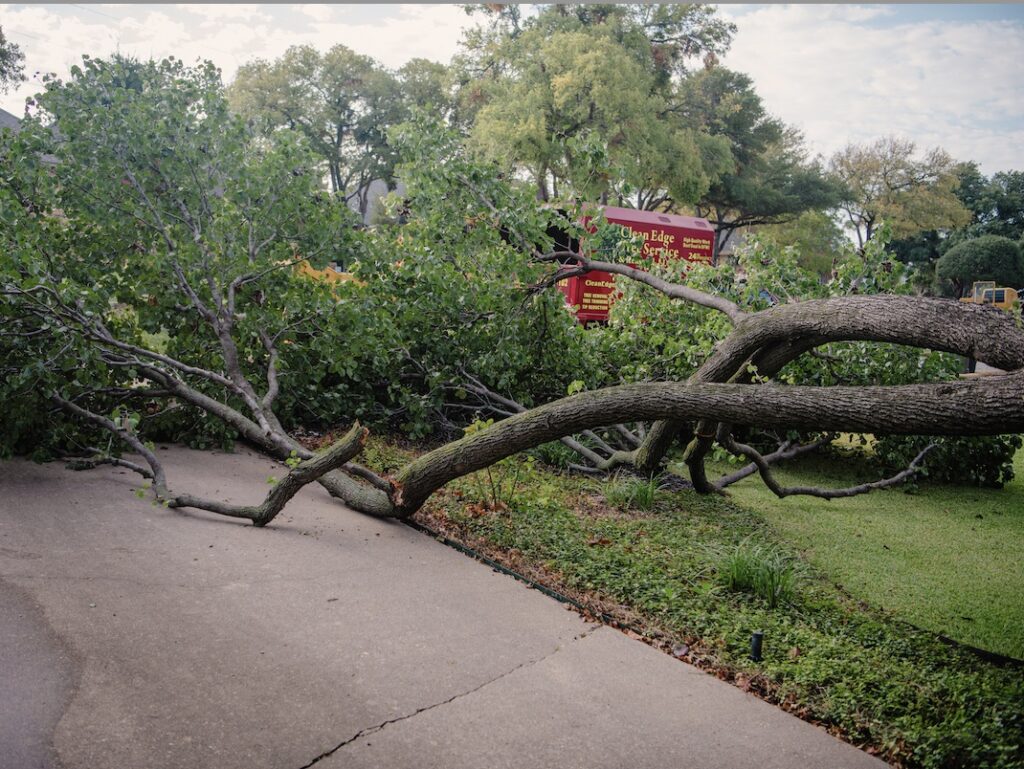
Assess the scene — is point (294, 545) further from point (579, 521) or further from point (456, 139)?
point (456, 139)

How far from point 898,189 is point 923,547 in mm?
29031

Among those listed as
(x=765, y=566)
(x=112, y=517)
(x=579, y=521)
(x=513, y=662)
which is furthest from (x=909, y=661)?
(x=112, y=517)

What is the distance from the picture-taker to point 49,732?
7.95 ft

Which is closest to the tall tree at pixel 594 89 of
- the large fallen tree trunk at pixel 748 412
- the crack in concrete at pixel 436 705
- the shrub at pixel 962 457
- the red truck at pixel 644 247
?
the red truck at pixel 644 247

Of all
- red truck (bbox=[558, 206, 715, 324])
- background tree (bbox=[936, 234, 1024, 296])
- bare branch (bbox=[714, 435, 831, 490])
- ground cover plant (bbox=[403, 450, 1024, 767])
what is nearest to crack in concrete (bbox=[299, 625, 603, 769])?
ground cover plant (bbox=[403, 450, 1024, 767])

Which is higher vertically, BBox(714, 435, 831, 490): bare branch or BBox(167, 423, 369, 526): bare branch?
BBox(167, 423, 369, 526): bare branch

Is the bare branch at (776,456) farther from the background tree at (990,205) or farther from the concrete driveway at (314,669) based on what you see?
the concrete driveway at (314,669)

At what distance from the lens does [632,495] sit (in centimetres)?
569

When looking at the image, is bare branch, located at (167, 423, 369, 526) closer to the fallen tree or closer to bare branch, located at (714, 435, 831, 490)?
the fallen tree

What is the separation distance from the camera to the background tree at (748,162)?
2952 cm

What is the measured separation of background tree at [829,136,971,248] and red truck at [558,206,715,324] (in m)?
14.9

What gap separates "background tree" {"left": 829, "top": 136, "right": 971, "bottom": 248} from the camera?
2712 cm

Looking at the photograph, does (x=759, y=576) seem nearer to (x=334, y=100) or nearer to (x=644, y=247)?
(x=644, y=247)

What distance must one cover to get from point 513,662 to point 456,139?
4748 millimetres
